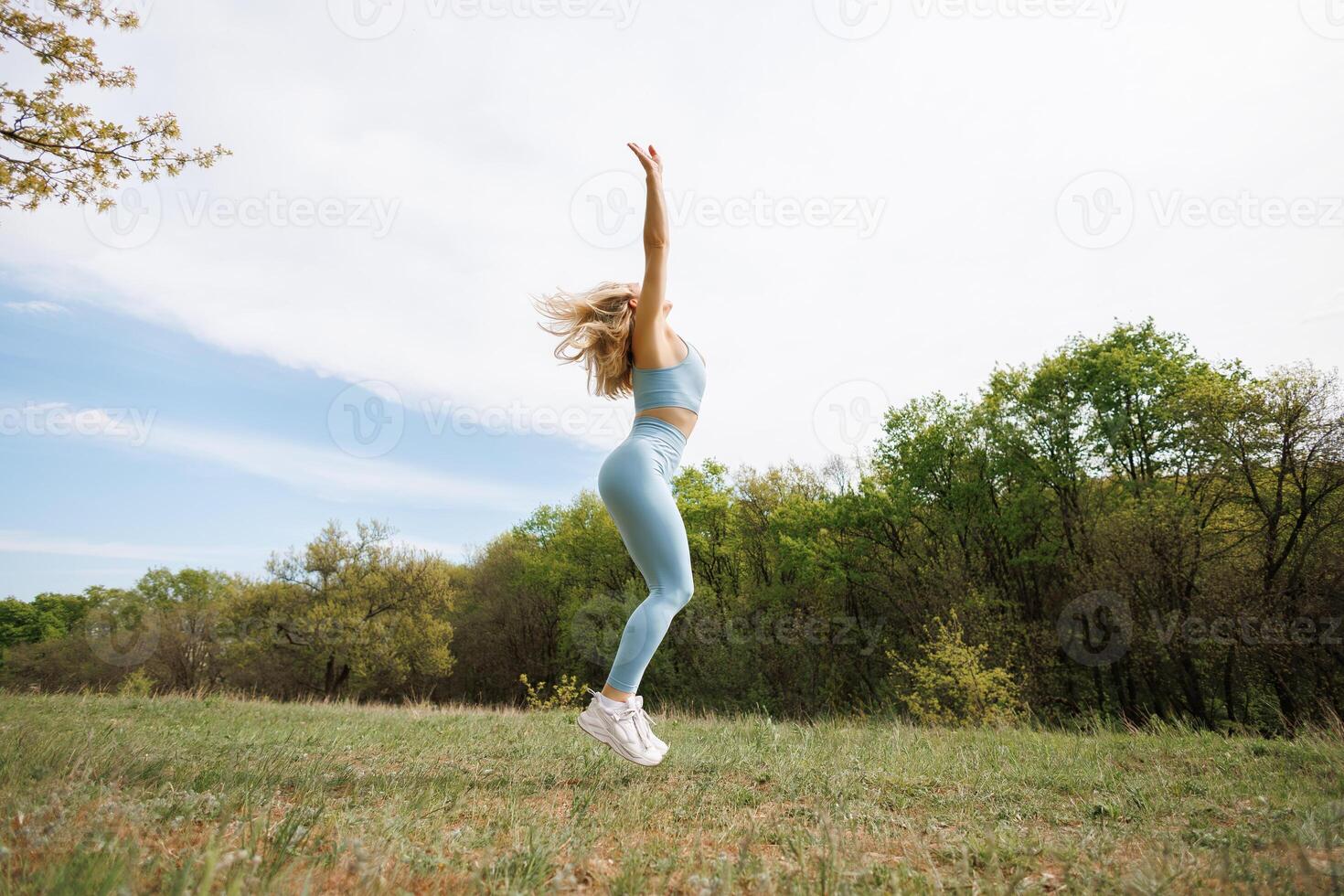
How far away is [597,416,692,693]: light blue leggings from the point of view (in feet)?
11.8

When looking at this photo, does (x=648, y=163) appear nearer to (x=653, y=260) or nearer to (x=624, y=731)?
(x=653, y=260)

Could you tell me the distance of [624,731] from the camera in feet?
11.5

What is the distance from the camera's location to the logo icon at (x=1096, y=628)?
21953 mm

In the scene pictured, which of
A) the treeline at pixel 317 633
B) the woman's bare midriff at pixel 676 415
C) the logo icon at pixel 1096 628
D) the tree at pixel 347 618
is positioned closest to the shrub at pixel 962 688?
the logo icon at pixel 1096 628

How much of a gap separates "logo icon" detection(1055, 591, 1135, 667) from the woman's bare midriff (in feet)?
75.3

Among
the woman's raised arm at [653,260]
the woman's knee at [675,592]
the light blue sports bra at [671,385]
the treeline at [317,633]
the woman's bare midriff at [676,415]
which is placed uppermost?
the woman's raised arm at [653,260]

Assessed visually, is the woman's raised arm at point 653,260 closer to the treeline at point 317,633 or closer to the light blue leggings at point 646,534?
the light blue leggings at point 646,534

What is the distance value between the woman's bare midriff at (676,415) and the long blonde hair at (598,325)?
13.9 inches

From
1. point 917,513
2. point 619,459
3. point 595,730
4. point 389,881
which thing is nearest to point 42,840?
point 389,881

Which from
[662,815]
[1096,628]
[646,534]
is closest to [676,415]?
[646,534]

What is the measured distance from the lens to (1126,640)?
2170cm

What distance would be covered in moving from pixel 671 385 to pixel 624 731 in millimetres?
1801

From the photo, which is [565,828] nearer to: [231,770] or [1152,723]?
[231,770]

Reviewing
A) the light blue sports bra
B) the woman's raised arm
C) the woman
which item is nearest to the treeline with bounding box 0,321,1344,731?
the woman
